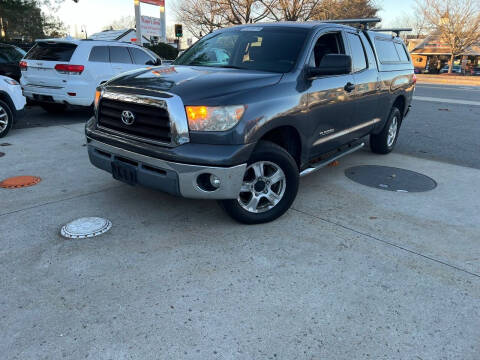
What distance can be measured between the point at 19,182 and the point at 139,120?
88.2 inches

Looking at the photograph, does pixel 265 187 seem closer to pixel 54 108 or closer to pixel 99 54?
pixel 99 54

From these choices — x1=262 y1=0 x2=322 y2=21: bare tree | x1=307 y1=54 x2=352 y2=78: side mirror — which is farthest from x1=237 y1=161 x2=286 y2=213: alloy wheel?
x1=262 y1=0 x2=322 y2=21: bare tree

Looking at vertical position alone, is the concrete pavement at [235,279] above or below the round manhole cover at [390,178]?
below

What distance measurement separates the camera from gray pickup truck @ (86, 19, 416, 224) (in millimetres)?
3102

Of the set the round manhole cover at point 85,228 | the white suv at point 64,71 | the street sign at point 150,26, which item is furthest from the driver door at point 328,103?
the street sign at point 150,26

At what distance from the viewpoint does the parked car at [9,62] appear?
1005cm

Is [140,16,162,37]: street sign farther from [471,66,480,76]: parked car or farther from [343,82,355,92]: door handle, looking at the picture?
[471,66,480,76]: parked car

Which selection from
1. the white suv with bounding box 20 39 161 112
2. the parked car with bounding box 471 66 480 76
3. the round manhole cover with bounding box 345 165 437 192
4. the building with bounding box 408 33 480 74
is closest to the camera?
the round manhole cover with bounding box 345 165 437 192

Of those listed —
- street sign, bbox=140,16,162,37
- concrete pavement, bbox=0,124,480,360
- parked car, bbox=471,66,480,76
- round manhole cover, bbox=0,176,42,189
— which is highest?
street sign, bbox=140,16,162,37

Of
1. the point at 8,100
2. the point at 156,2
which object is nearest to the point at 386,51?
the point at 8,100

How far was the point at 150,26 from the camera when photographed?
91.3 feet

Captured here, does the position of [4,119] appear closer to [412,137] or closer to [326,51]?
[326,51]

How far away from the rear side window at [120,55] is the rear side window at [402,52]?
617 centimetres

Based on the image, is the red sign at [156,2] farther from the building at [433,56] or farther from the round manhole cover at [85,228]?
the building at [433,56]
